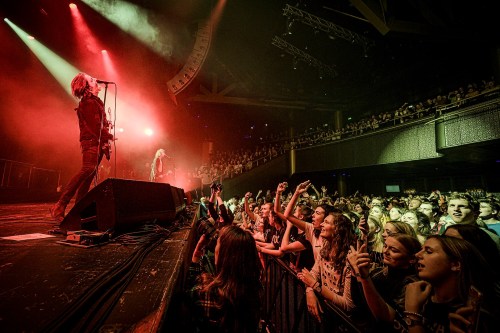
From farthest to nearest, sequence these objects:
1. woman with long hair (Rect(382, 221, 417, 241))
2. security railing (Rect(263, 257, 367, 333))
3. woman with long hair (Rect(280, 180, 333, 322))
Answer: woman with long hair (Rect(382, 221, 417, 241)) < woman with long hair (Rect(280, 180, 333, 322)) < security railing (Rect(263, 257, 367, 333))

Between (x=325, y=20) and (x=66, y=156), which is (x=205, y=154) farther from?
(x=325, y=20)

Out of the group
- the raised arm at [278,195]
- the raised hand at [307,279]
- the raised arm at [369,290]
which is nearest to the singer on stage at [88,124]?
the raised arm at [278,195]

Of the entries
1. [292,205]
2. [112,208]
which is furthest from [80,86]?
[292,205]

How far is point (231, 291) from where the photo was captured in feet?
4.99

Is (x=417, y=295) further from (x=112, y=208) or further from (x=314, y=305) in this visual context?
(x=112, y=208)

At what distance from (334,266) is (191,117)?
14386mm

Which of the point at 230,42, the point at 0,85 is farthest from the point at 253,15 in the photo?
the point at 0,85

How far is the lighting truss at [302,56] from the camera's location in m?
11.6

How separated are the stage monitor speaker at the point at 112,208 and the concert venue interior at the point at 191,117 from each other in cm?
1

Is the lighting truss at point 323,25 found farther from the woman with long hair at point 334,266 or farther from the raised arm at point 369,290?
the raised arm at point 369,290

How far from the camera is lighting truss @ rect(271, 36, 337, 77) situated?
11555mm

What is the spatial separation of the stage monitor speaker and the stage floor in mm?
276

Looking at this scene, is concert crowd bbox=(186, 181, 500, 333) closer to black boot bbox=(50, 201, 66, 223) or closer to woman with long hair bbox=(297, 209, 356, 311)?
woman with long hair bbox=(297, 209, 356, 311)

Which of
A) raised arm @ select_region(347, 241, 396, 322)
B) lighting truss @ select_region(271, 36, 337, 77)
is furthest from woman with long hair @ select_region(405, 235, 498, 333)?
lighting truss @ select_region(271, 36, 337, 77)
